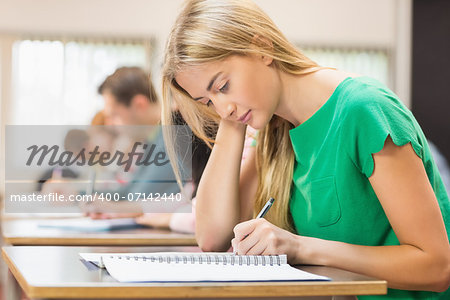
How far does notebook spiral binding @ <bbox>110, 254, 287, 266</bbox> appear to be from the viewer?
1.12m

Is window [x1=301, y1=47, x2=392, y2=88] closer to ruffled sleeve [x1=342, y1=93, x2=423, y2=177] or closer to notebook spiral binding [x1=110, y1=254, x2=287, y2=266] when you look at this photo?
ruffled sleeve [x1=342, y1=93, x2=423, y2=177]

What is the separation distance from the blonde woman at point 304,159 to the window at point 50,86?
15.7 feet

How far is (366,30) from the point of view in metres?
6.91

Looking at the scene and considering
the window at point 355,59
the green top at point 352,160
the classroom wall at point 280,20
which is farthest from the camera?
the window at point 355,59

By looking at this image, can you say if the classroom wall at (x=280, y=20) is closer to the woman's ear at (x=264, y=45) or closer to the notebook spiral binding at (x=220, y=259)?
the woman's ear at (x=264, y=45)

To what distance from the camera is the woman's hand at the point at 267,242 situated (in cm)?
117

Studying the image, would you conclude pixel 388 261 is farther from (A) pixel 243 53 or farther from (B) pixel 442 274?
(A) pixel 243 53

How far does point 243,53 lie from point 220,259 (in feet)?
1.44

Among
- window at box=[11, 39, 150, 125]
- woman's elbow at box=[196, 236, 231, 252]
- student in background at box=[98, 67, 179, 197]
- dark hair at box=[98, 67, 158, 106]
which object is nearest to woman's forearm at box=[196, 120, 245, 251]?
woman's elbow at box=[196, 236, 231, 252]

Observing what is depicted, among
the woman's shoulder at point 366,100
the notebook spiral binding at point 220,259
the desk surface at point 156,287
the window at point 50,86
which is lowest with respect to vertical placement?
the window at point 50,86

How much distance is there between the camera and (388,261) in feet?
3.86

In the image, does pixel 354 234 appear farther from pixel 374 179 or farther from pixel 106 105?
pixel 106 105

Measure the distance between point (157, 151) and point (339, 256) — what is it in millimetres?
1744

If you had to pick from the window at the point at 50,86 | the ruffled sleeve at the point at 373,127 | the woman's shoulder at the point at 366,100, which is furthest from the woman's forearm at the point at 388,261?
the window at the point at 50,86
